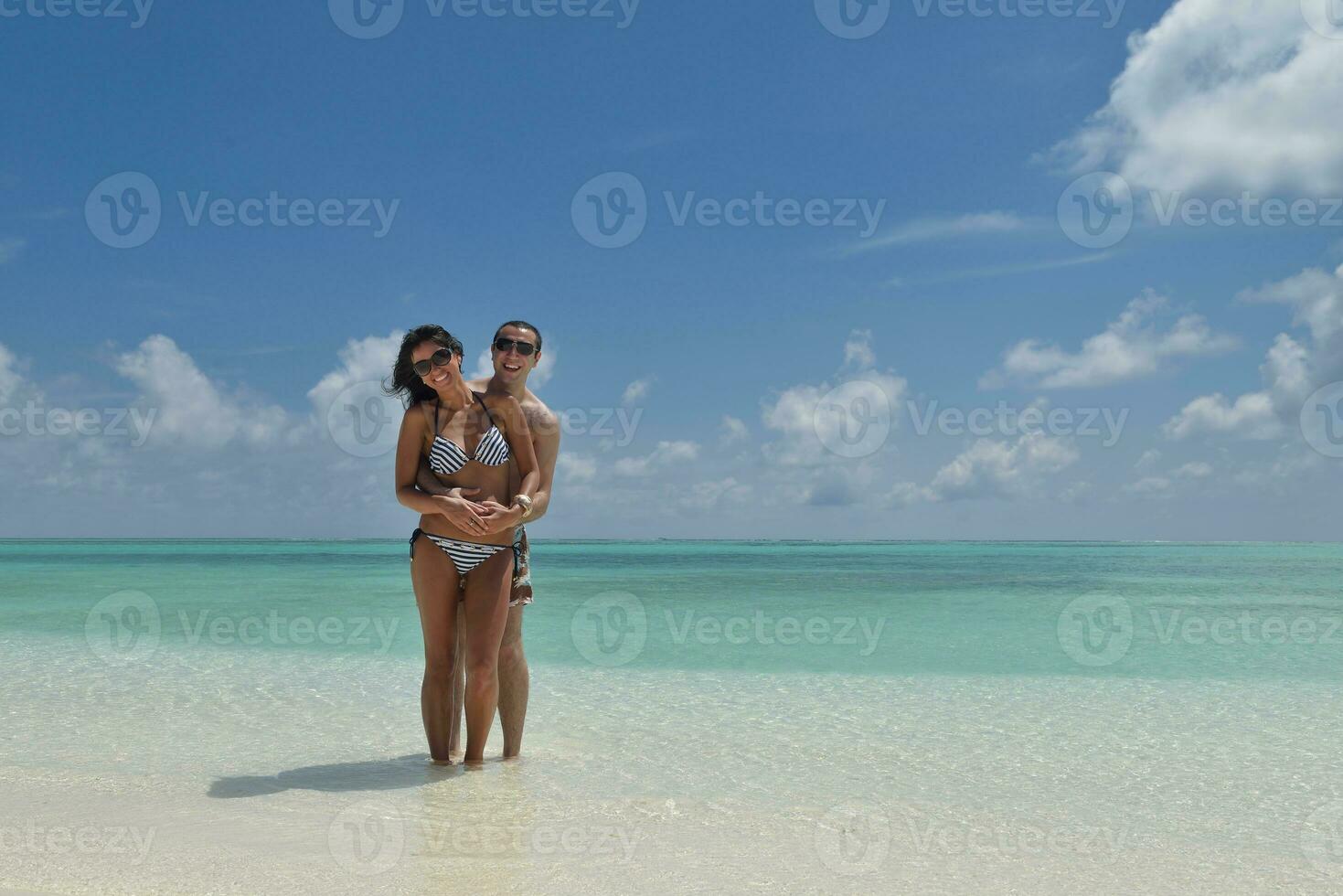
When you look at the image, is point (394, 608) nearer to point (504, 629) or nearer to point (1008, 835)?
point (504, 629)

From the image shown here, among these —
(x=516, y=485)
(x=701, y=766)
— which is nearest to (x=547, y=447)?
(x=516, y=485)

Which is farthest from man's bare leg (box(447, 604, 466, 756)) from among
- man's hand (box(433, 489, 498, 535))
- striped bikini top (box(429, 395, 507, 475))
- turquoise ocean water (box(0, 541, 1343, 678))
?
turquoise ocean water (box(0, 541, 1343, 678))

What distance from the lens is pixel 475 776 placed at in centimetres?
479

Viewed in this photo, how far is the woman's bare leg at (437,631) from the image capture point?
4.79 m

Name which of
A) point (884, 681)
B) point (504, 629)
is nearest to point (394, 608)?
point (884, 681)

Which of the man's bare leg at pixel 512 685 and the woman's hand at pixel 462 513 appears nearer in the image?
the woman's hand at pixel 462 513

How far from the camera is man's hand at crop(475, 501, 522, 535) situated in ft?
15.0

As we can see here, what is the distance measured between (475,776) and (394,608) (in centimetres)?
1176

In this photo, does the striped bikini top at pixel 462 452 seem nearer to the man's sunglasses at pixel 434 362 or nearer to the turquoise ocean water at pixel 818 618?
the man's sunglasses at pixel 434 362

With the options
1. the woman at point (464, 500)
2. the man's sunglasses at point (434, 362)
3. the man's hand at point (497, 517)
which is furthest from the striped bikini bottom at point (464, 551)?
the man's sunglasses at point (434, 362)

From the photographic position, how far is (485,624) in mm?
4766

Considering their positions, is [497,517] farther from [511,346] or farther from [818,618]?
[818,618]

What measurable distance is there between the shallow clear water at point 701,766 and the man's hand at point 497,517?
121 centimetres

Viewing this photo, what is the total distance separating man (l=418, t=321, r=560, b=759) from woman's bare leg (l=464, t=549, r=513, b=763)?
0.15 m
